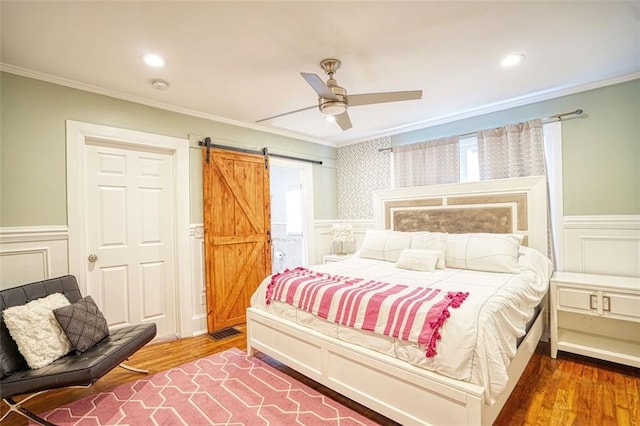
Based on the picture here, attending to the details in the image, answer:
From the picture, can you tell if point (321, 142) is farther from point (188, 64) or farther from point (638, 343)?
point (638, 343)

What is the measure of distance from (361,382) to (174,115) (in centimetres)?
320

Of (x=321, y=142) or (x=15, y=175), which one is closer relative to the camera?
(x=15, y=175)

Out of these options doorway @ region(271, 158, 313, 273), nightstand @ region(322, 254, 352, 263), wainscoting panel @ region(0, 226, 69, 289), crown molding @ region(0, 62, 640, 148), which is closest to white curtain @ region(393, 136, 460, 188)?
crown molding @ region(0, 62, 640, 148)

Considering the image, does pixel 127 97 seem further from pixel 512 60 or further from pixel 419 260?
pixel 512 60

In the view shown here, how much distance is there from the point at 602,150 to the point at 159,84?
414 cm

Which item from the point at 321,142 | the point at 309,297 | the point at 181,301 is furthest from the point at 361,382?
the point at 321,142

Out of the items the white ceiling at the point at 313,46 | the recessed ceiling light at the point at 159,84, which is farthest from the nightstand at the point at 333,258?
the recessed ceiling light at the point at 159,84

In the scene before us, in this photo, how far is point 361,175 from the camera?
16.3 feet

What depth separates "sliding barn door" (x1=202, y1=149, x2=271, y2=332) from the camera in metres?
3.67

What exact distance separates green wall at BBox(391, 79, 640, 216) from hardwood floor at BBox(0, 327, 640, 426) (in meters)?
1.42

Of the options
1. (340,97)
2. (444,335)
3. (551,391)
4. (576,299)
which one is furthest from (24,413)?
(576,299)

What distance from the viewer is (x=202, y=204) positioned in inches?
143

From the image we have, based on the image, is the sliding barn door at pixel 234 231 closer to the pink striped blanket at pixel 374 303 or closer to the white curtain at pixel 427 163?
the pink striped blanket at pixel 374 303

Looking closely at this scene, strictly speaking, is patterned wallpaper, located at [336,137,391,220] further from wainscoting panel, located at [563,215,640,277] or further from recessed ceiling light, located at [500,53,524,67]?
wainscoting panel, located at [563,215,640,277]
